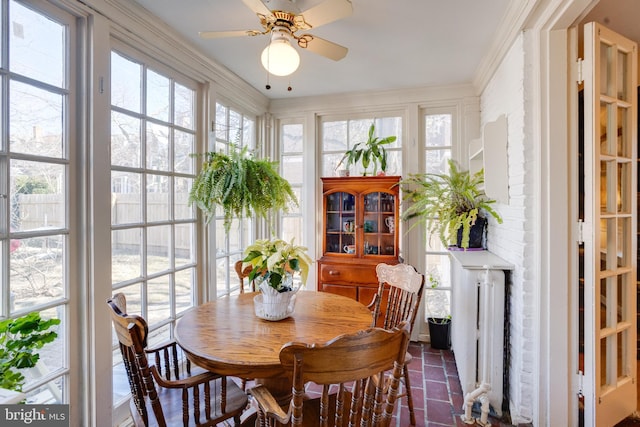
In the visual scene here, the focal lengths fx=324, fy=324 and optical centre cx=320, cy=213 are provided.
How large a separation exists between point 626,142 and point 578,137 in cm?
36

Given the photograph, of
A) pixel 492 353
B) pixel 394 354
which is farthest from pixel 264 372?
pixel 492 353

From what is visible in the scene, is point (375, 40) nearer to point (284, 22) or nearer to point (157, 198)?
point (284, 22)

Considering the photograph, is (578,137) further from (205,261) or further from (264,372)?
(205,261)

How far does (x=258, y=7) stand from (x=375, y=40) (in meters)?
1.03

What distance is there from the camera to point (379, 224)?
10.6 ft

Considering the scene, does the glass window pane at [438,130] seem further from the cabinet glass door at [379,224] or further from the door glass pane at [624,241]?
the door glass pane at [624,241]

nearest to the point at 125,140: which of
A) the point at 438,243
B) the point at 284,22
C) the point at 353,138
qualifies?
the point at 284,22

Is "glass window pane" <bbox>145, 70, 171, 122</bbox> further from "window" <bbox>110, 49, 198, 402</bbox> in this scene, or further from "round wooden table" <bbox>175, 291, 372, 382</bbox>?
"round wooden table" <bbox>175, 291, 372, 382</bbox>

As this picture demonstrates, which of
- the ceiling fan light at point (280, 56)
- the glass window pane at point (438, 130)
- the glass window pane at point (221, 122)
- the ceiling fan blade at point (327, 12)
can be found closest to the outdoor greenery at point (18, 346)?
Result: the ceiling fan light at point (280, 56)

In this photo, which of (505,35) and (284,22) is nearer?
(284,22)

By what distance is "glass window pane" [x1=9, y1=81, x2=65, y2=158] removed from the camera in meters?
1.47

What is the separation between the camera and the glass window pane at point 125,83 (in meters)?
1.93

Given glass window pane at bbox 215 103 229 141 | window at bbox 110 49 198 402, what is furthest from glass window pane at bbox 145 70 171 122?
glass window pane at bbox 215 103 229 141

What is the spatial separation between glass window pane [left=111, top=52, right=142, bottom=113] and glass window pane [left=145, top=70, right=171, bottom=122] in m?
0.08
